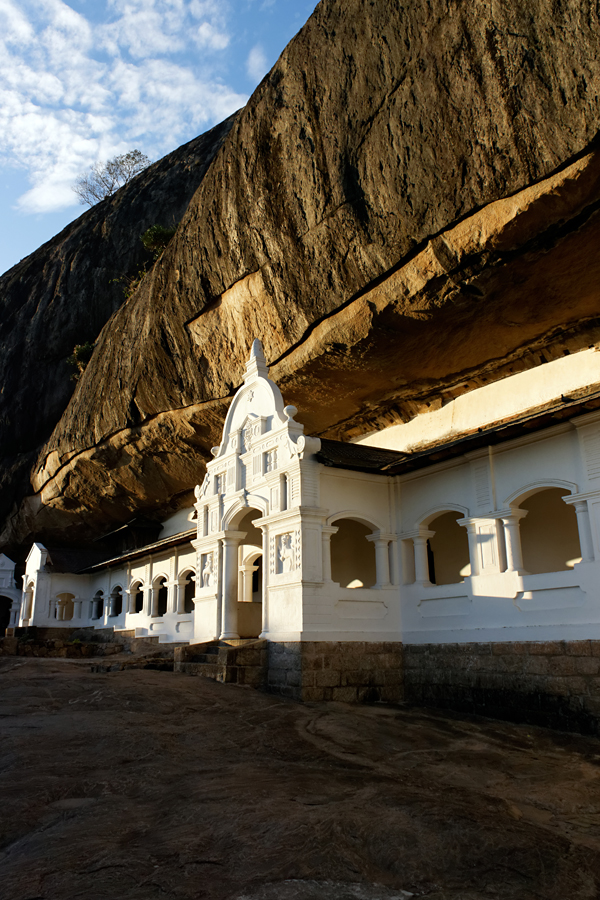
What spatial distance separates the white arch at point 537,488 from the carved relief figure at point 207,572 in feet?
23.3

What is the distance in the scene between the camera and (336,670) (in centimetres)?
1200

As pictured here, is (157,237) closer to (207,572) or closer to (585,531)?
(207,572)

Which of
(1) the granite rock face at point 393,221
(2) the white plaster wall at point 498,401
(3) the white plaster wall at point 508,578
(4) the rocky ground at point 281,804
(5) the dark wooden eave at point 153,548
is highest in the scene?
(1) the granite rock face at point 393,221

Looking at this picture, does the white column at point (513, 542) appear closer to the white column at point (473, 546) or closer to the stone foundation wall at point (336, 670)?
the white column at point (473, 546)

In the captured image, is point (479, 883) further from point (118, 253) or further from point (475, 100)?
point (118, 253)

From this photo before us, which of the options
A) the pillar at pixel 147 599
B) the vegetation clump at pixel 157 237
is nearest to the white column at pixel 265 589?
the pillar at pixel 147 599

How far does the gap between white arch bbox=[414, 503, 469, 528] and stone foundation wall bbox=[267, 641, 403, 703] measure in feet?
7.72

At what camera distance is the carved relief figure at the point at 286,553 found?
1279cm

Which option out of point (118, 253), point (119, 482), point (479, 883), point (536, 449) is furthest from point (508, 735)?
point (118, 253)

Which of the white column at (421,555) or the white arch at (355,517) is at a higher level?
the white arch at (355,517)

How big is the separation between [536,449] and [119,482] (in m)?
17.2

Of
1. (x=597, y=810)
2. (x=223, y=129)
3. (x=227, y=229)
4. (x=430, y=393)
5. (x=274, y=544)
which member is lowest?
(x=597, y=810)

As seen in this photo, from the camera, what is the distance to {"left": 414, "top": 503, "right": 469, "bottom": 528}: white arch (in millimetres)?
12156

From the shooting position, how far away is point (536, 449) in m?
11.1
